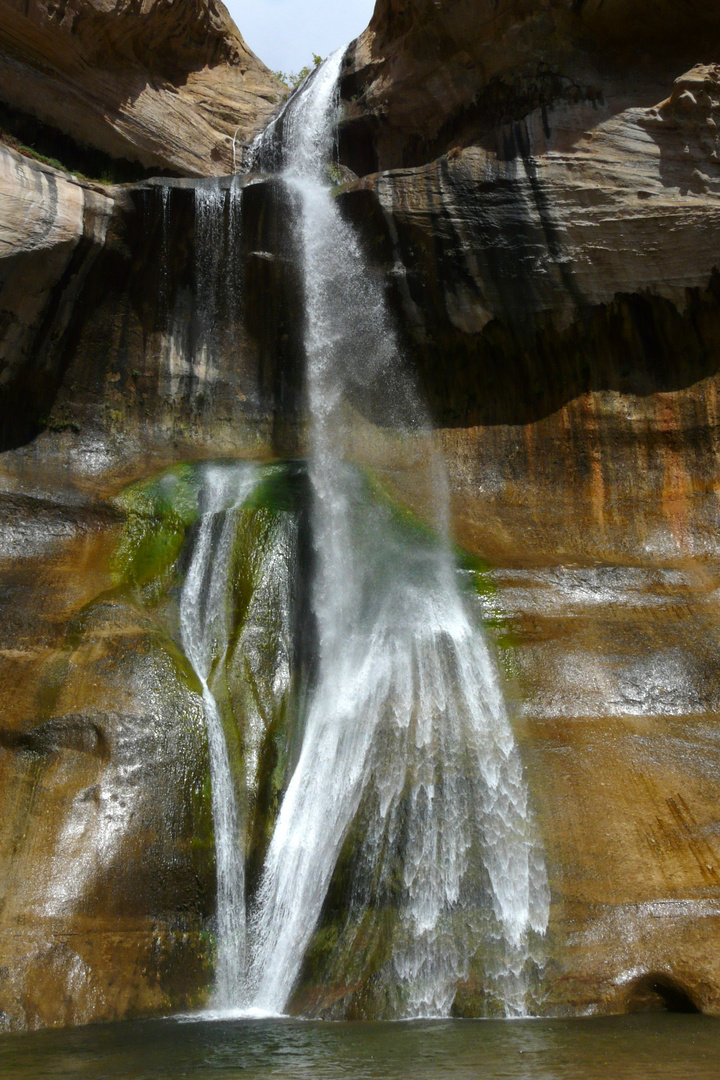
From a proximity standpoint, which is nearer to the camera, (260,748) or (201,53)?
(260,748)

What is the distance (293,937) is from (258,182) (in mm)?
11145

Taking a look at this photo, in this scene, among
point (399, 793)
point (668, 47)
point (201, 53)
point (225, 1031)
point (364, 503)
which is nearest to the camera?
point (225, 1031)

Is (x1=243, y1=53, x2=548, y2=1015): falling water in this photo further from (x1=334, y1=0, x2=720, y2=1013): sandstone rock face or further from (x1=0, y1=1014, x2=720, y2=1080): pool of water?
(x1=334, y1=0, x2=720, y2=1013): sandstone rock face

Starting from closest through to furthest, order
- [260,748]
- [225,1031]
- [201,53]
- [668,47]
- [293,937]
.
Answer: [225,1031], [293,937], [260,748], [668,47], [201,53]

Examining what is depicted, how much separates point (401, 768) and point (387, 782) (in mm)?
194

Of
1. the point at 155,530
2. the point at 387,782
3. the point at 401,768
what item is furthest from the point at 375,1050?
the point at 155,530

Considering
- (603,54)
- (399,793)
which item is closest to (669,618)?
(399,793)

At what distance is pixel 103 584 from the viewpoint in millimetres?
10477

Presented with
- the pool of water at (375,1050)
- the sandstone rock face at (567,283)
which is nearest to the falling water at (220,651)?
the pool of water at (375,1050)

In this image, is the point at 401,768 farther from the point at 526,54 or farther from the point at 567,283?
the point at 526,54

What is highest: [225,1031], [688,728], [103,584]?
[103,584]

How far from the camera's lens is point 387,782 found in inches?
306

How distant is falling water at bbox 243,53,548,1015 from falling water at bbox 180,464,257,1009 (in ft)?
0.71

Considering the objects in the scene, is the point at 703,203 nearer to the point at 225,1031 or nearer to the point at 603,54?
the point at 603,54
